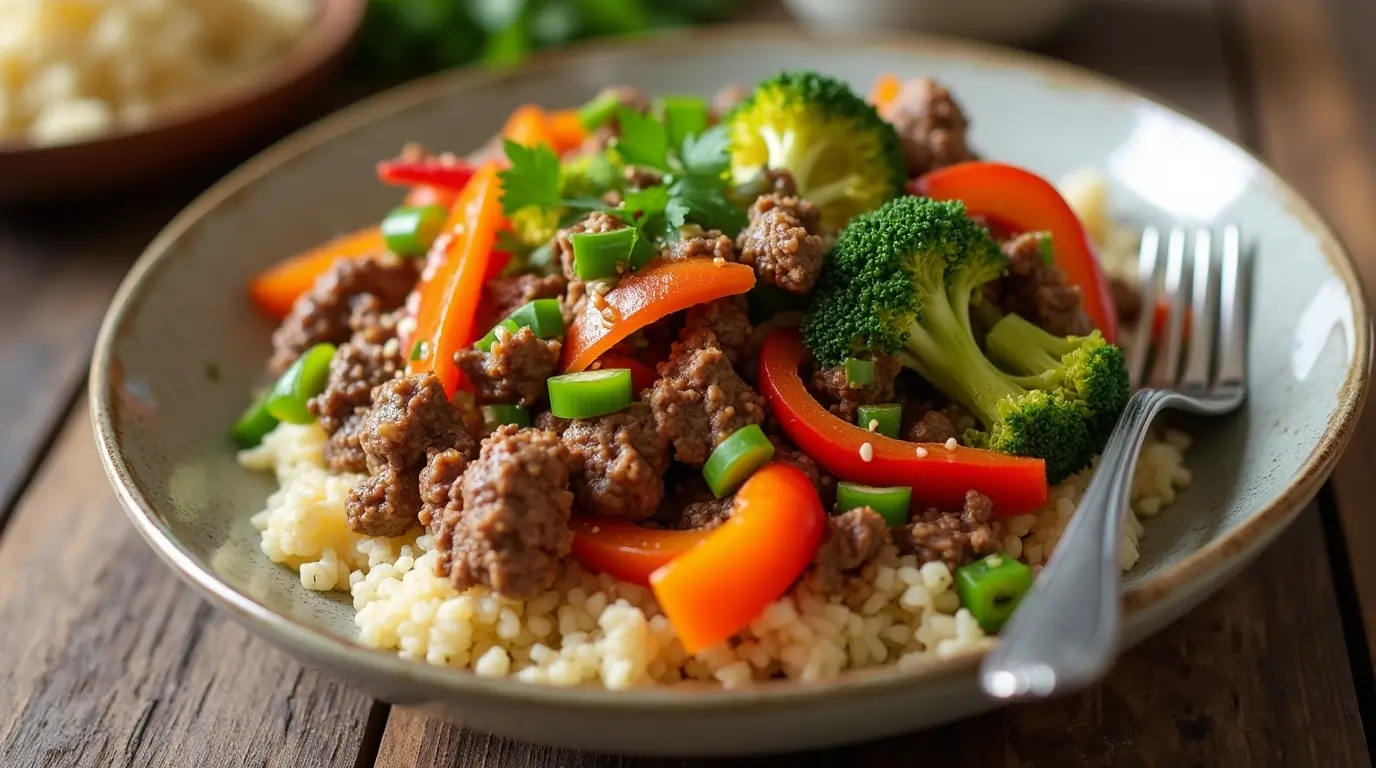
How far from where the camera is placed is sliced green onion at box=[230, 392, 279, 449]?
4.09 metres

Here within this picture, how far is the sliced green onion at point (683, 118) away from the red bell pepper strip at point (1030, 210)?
86cm

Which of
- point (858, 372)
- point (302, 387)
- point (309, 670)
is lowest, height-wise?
point (309, 670)

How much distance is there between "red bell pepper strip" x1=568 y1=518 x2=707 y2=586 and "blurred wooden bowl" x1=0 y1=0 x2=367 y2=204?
11.3 ft

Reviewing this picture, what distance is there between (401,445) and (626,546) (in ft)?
2.48

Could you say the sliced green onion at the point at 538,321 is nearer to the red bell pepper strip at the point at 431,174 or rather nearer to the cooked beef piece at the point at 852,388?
the cooked beef piece at the point at 852,388

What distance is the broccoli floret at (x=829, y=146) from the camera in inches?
151

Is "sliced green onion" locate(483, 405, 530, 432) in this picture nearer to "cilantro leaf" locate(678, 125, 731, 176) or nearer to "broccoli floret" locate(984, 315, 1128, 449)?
"cilantro leaf" locate(678, 125, 731, 176)

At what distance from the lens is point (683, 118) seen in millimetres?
4172

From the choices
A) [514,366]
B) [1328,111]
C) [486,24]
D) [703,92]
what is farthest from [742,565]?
[1328,111]

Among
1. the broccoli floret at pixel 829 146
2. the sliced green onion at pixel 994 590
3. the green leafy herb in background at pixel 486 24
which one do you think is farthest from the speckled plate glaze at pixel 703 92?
the broccoli floret at pixel 829 146

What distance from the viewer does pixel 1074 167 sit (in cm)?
493

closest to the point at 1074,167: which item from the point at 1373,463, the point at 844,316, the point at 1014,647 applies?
the point at 1373,463

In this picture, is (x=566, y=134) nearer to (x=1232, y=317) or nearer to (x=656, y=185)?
(x=656, y=185)

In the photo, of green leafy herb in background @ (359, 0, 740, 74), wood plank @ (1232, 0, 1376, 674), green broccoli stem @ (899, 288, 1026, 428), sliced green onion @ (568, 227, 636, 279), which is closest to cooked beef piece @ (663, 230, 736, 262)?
sliced green onion @ (568, 227, 636, 279)
